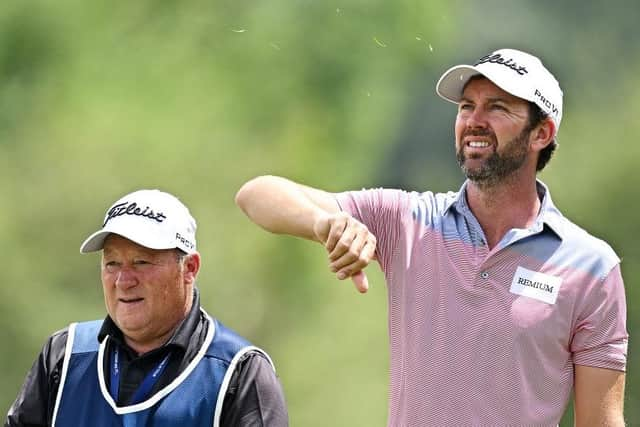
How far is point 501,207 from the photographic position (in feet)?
9.09

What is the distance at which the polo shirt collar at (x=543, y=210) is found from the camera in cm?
272

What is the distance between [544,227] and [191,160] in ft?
16.1

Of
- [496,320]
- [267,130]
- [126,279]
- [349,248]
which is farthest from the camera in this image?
[267,130]

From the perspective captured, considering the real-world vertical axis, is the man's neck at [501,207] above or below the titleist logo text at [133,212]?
above

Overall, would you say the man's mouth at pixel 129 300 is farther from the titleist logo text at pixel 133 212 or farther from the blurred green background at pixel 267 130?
the blurred green background at pixel 267 130

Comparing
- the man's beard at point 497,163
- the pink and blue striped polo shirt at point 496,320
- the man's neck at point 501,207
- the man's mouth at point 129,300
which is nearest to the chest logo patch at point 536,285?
the pink and blue striped polo shirt at point 496,320

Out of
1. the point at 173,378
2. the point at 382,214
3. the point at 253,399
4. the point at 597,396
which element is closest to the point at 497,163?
the point at 382,214

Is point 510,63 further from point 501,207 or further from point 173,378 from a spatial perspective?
point 173,378

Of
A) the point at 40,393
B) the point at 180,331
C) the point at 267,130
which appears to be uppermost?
the point at 267,130

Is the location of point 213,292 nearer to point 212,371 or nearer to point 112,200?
point 112,200

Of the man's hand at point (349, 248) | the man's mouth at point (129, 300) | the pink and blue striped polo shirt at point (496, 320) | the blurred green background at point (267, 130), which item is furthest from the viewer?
the blurred green background at point (267, 130)

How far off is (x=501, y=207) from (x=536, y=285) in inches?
9.1

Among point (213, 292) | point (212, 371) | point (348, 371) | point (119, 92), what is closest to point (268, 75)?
point (119, 92)

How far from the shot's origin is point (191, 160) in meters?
7.45
